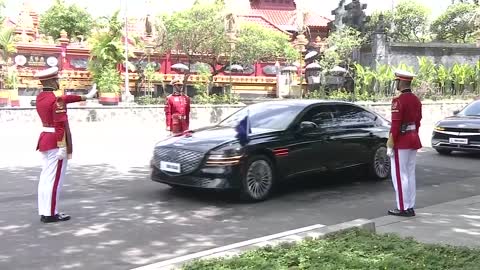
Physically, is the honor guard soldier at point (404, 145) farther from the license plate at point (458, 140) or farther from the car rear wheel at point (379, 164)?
the license plate at point (458, 140)

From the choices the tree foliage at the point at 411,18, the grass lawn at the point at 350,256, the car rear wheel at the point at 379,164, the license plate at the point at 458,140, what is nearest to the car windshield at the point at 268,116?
the car rear wheel at the point at 379,164

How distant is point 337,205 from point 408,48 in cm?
2352

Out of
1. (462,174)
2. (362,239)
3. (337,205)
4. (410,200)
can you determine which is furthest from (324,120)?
(362,239)

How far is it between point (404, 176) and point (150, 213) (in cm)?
313

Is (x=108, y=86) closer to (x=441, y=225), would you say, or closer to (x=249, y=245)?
(x=441, y=225)

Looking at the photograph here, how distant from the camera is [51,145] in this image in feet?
22.3

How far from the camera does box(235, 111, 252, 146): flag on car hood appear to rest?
26.5ft

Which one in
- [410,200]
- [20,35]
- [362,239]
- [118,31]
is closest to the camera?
[362,239]

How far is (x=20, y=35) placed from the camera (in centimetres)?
3316

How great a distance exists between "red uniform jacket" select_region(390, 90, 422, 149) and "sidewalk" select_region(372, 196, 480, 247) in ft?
2.85

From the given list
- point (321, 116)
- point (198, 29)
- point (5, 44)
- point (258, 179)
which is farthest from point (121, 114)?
point (258, 179)

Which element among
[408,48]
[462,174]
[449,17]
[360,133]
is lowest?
[462,174]

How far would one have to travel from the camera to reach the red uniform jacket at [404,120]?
7082mm

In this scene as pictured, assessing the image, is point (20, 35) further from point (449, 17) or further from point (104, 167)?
point (449, 17)
